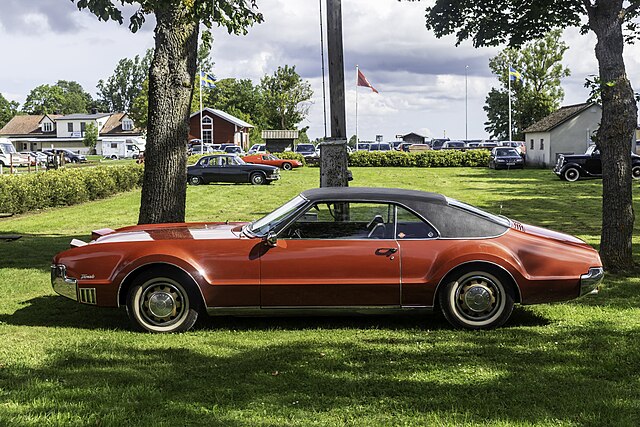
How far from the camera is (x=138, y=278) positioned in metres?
6.32

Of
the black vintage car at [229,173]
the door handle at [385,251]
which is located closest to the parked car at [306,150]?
the black vintage car at [229,173]

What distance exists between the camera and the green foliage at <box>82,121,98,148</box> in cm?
8631

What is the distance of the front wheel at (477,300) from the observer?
6.34 m

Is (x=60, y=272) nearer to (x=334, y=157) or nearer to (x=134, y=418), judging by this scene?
(x=134, y=418)

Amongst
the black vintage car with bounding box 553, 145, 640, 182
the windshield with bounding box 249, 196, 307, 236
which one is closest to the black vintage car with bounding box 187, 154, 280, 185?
the black vintage car with bounding box 553, 145, 640, 182

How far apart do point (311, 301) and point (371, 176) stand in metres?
30.4

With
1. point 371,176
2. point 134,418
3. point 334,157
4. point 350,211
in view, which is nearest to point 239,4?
point 334,157

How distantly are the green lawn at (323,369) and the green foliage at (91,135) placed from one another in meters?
82.2

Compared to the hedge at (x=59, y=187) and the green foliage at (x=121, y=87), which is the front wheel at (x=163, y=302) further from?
the green foliage at (x=121, y=87)

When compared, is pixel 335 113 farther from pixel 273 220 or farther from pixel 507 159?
pixel 507 159

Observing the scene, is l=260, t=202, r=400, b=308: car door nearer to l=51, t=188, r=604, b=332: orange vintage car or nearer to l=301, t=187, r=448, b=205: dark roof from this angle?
l=51, t=188, r=604, b=332: orange vintage car

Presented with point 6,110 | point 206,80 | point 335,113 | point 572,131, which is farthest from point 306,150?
point 6,110

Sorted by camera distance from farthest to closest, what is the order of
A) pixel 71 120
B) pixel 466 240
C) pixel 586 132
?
1. pixel 71 120
2. pixel 586 132
3. pixel 466 240

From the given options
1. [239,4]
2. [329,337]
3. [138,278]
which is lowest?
[329,337]
